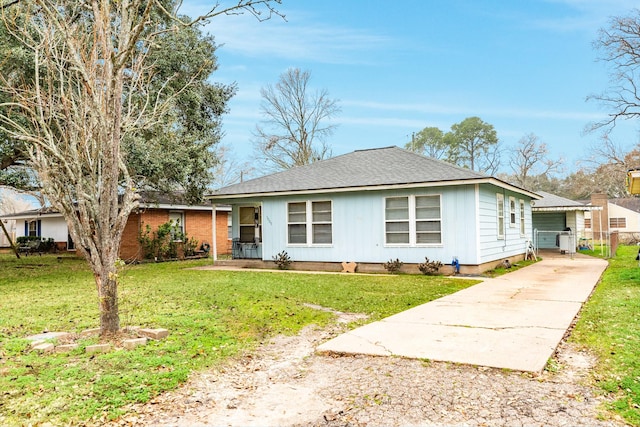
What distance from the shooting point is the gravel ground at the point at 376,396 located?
3.23 meters

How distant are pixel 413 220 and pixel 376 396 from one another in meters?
9.91

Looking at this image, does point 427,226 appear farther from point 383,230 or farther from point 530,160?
point 530,160

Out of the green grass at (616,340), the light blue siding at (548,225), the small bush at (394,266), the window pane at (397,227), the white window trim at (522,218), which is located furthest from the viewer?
the light blue siding at (548,225)

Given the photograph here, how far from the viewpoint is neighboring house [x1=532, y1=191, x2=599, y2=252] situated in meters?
23.1

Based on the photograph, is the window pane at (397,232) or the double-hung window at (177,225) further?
the double-hung window at (177,225)

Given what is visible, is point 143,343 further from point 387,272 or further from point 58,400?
point 387,272

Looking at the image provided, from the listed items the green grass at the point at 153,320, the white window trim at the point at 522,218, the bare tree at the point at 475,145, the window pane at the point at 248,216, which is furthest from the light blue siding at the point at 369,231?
the bare tree at the point at 475,145

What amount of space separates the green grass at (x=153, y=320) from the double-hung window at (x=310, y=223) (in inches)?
81.1

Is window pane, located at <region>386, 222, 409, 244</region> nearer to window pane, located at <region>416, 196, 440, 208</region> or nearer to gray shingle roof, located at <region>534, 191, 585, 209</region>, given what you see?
window pane, located at <region>416, 196, 440, 208</region>

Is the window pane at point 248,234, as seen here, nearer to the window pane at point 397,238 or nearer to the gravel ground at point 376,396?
the window pane at point 397,238

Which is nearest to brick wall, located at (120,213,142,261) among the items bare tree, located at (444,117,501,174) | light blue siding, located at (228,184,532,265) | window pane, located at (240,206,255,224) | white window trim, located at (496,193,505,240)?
window pane, located at (240,206,255,224)

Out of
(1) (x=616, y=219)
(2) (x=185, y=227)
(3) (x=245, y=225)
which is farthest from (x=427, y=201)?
(1) (x=616, y=219)

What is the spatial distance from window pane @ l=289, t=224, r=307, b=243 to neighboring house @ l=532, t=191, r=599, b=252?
13549 millimetres

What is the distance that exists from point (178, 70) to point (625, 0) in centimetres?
2081
